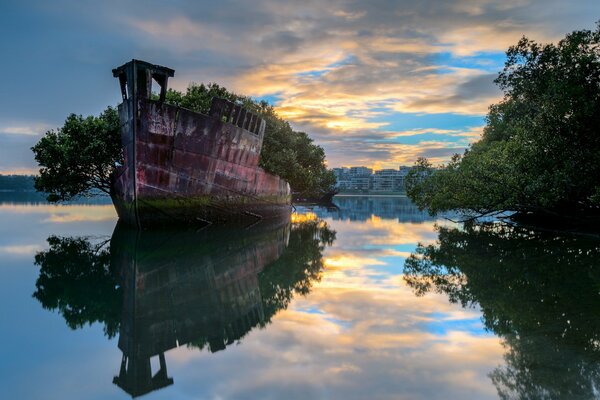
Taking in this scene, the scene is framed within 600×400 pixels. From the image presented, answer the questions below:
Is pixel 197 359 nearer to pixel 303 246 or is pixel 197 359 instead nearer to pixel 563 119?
pixel 303 246

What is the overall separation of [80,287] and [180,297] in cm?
286

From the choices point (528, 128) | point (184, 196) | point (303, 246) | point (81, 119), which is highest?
point (81, 119)

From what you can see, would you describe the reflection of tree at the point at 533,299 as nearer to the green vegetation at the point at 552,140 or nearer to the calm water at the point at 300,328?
the calm water at the point at 300,328

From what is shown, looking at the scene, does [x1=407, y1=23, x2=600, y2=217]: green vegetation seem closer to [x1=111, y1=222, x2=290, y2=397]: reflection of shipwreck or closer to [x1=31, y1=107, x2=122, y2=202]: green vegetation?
[x1=111, y1=222, x2=290, y2=397]: reflection of shipwreck

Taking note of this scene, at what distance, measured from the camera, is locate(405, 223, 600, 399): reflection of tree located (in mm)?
5004

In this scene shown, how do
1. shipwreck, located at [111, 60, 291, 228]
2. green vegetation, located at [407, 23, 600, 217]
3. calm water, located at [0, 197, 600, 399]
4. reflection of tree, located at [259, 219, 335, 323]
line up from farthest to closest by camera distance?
shipwreck, located at [111, 60, 291, 228], green vegetation, located at [407, 23, 600, 217], reflection of tree, located at [259, 219, 335, 323], calm water, located at [0, 197, 600, 399]

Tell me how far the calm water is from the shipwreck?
7.67m

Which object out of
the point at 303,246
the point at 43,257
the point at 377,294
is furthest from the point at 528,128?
the point at 43,257

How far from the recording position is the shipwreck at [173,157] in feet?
70.1

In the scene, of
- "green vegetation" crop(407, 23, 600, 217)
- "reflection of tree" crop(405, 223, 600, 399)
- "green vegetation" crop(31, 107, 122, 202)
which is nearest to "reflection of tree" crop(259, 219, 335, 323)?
"reflection of tree" crop(405, 223, 600, 399)

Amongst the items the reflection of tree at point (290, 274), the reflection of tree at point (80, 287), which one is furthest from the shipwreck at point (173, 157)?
the reflection of tree at point (290, 274)

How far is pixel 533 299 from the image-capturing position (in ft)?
29.3

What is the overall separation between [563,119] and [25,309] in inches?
729

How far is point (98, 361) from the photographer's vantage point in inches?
223
